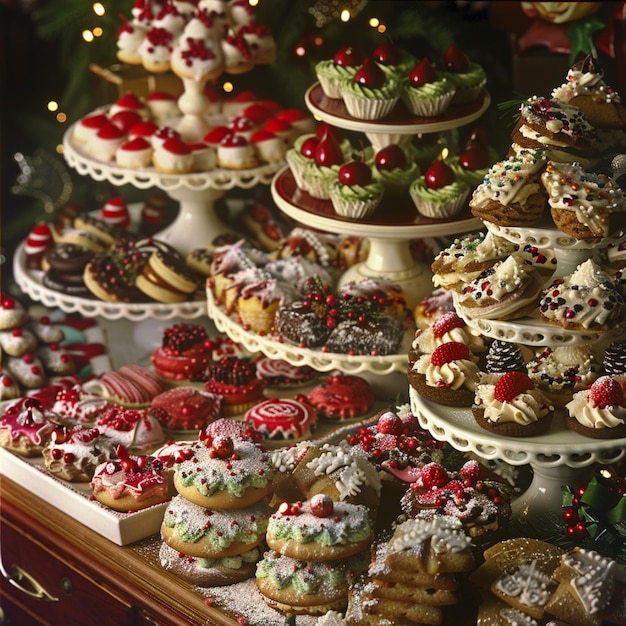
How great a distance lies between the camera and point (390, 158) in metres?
2.68

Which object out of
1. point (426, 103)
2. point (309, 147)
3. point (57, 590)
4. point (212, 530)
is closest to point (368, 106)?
point (426, 103)

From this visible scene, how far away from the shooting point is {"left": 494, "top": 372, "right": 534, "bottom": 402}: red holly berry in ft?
6.77

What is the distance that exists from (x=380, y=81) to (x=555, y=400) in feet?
2.84

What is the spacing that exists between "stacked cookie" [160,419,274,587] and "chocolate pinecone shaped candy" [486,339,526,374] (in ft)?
1.51

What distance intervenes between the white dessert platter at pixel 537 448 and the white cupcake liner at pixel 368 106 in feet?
2.28

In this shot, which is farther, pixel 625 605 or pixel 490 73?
pixel 490 73

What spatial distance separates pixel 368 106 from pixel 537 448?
93 centimetres

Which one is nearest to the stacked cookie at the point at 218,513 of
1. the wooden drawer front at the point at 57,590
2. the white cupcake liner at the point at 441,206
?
the wooden drawer front at the point at 57,590

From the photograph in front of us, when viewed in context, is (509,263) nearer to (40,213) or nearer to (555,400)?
(555,400)

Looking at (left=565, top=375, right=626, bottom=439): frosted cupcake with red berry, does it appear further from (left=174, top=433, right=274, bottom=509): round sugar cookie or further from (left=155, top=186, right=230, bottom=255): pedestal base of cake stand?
(left=155, top=186, right=230, bottom=255): pedestal base of cake stand

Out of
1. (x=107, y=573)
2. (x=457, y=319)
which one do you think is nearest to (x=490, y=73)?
(x=457, y=319)

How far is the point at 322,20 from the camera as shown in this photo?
119 inches

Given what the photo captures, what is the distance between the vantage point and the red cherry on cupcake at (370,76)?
2.60 metres

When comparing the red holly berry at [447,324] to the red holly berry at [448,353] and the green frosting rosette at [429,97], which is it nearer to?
the red holly berry at [448,353]
